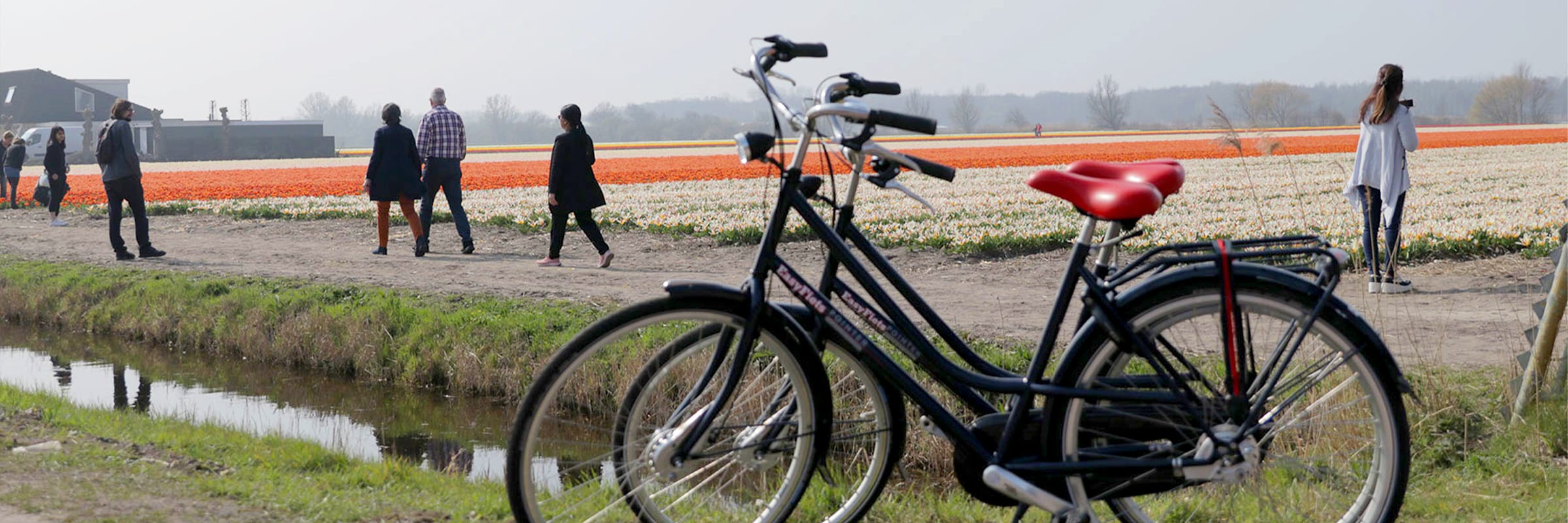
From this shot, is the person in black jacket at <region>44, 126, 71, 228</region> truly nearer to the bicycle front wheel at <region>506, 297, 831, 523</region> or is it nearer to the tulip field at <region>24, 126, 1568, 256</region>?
the tulip field at <region>24, 126, 1568, 256</region>

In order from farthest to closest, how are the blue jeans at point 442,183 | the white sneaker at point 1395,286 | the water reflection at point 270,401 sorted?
the blue jeans at point 442,183 → the white sneaker at point 1395,286 → the water reflection at point 270,401

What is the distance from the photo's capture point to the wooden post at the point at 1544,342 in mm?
5242

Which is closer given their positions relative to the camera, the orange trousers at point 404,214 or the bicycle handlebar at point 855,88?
the bicycle handlebar at point 855,88

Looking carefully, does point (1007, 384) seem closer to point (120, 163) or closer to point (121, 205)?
point (120, 163)

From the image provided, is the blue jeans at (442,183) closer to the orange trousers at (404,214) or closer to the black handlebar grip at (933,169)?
the orange trousers at (404,214)

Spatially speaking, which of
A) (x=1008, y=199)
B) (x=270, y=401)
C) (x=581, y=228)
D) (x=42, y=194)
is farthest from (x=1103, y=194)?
(x=42, y=194)

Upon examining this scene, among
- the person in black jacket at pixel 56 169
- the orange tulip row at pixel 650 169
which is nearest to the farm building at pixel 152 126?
the orange tulip row at pixel 650 169

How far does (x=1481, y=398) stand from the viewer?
19.1 ft

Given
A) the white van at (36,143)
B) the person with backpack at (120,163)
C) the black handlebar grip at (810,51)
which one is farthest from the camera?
the white van at (36,143)

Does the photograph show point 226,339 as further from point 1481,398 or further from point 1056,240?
point 1481,398

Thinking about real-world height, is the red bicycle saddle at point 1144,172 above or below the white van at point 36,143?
below

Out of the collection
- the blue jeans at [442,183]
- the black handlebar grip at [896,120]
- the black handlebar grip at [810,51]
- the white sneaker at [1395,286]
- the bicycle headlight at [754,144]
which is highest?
the black handlebar grip at [810,51]

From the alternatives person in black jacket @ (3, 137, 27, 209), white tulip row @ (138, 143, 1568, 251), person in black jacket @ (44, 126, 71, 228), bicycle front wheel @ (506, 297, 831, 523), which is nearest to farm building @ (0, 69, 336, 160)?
person in black jacket @ (3, 137, 27, 209)

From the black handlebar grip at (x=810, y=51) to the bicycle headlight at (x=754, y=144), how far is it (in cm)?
23
